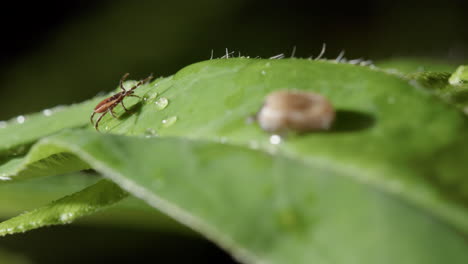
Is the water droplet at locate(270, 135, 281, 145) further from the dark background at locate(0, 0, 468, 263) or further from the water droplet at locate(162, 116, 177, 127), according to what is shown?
the dark background at locate(0, 0, 468, 263)

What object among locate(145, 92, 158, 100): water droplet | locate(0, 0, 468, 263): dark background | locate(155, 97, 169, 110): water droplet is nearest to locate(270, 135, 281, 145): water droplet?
locate(155, 97, 169, 110): water droplet

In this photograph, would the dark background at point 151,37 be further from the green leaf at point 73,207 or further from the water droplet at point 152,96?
the green leaf at point 73,207

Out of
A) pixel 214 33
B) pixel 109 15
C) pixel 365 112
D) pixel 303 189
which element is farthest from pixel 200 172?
pixel 109 15

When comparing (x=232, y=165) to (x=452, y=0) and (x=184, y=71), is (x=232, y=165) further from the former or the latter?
(x=452, y=0)

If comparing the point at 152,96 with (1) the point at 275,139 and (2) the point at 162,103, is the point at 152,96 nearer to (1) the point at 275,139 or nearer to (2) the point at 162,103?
(2) the point at 162,103

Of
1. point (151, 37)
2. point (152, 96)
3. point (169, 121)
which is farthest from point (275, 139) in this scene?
point (151, 37)

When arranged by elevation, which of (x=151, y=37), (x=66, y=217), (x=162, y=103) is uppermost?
(x=162, y=103)
